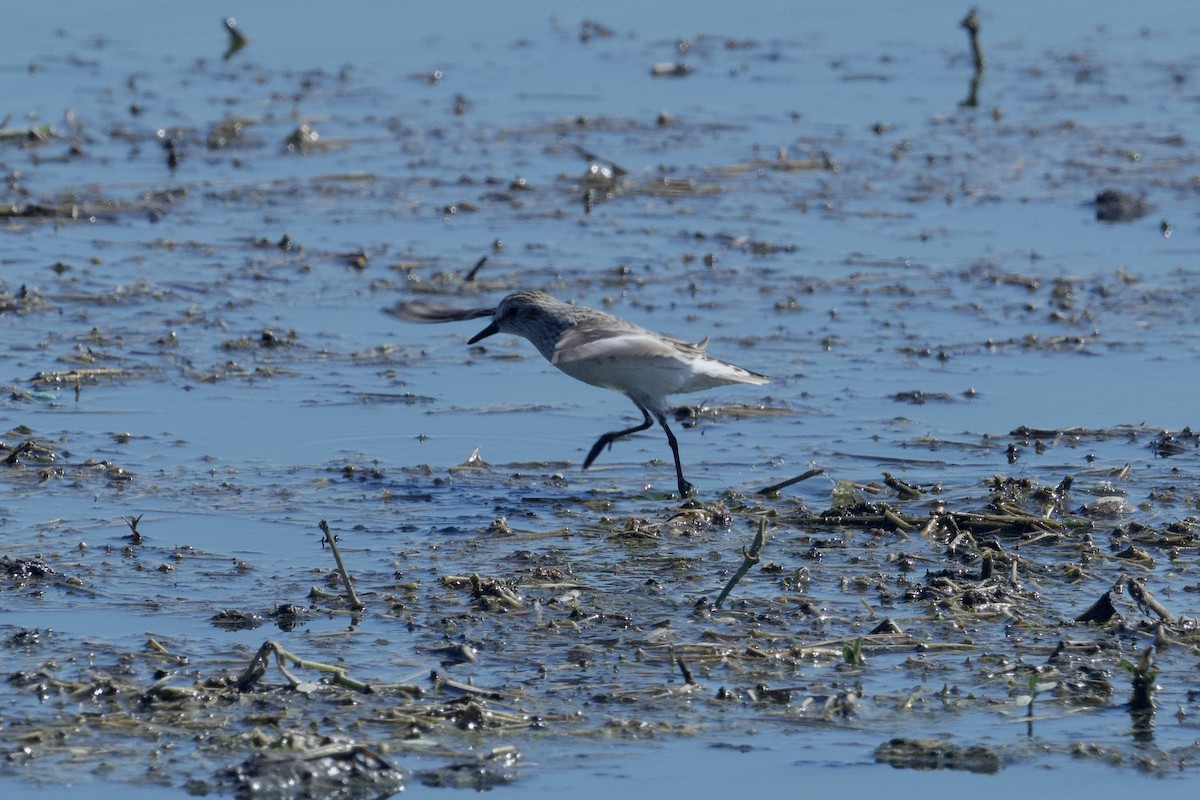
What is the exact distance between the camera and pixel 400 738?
5.54 metres

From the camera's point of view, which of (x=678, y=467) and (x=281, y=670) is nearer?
(x=281, y=670)

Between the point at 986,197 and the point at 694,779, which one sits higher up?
the point at 986,197

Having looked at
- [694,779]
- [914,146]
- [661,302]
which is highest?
[914,146]

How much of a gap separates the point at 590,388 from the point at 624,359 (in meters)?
1.82

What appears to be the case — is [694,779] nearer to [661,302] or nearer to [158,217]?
[661,302]

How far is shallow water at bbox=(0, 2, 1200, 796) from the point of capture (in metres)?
5.86

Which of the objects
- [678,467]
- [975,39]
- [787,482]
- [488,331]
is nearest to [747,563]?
[787,482]

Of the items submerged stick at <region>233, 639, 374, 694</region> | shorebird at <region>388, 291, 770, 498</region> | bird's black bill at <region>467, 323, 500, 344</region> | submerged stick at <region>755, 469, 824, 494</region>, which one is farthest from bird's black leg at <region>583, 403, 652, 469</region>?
submerged stick at <region>233, 639, 374, 694</region>

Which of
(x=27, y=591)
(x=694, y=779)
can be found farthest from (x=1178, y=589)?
(x=27, y=591)

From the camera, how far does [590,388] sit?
10148mm

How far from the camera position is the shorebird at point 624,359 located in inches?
324

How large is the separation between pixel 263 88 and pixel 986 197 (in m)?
6.54

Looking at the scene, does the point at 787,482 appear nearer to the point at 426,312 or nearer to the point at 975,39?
the point at 426,312

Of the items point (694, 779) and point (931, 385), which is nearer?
point (694, 779)
